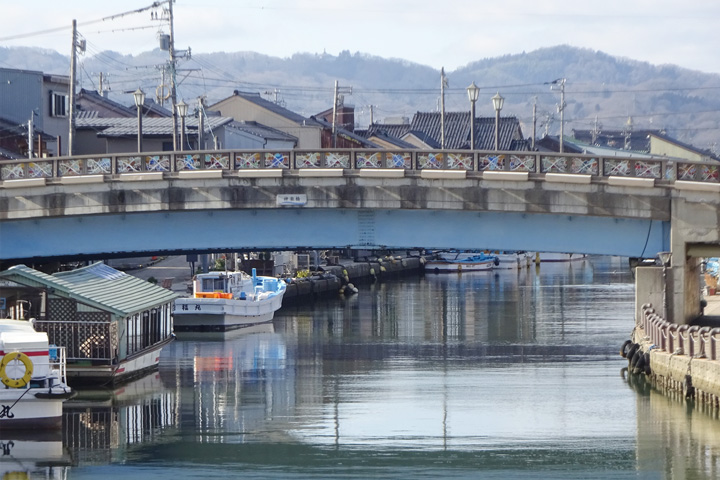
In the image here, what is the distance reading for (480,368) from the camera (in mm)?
48938

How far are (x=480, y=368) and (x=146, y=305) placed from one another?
13.0 meters

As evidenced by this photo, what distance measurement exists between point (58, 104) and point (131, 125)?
4.98m

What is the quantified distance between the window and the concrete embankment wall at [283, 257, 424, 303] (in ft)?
64.4

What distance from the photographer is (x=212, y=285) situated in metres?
64.5

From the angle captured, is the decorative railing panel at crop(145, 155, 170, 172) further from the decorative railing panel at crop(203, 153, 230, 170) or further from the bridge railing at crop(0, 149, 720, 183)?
the decorative railing panel at crop(203, 153, 230, 170)

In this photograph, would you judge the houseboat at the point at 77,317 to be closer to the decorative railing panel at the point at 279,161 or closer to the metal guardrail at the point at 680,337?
the decorative railing panel at the point at 279,161

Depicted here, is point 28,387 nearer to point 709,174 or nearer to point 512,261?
point 709,174

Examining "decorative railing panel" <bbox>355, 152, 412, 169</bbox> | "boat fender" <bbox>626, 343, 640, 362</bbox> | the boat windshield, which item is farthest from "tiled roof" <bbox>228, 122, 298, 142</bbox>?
"boat fender" <bbox>626, 343, 640, 362</bbox>

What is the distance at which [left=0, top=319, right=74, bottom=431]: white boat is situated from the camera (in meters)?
33.5

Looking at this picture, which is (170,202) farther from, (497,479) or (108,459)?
(497,479)

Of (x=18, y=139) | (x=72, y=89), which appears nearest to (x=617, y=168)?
(x=72, y=89)

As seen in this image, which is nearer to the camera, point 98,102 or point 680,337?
point 680,337

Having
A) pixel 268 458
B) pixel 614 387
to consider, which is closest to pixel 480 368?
pixel 614 387

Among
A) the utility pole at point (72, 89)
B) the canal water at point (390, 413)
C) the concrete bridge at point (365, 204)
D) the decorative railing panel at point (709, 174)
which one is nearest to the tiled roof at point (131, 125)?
the utility pole at point (72, 89)
